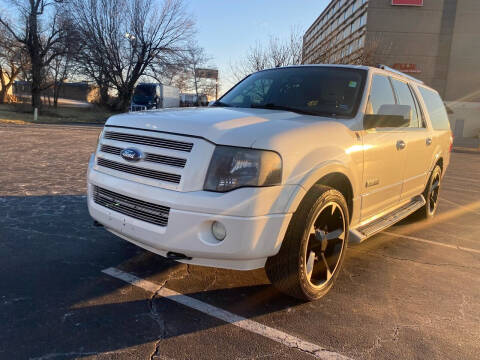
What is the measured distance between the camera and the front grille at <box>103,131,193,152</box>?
2.58m

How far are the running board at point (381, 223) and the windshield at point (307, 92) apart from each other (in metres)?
1.06

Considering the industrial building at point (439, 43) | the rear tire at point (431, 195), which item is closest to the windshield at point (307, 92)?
the rear tire at point (431, 195)

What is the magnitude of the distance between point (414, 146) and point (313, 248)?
2237mm

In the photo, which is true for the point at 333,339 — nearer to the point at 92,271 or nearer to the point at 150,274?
the point at 150,274

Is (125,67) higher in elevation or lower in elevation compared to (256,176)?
higher

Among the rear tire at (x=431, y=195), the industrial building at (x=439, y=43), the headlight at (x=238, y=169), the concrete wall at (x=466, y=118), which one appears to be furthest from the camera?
the concrete wall at (x=466, y=118)

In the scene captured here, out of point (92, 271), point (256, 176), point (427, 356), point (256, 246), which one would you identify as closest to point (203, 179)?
point (256, 176)

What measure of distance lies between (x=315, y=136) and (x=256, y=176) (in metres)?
0.67

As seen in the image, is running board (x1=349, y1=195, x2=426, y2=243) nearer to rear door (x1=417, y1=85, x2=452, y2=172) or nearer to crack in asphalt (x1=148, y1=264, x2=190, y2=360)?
rear door (x1=417, y1=85, x2=452, y2=172)

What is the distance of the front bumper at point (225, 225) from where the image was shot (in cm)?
238

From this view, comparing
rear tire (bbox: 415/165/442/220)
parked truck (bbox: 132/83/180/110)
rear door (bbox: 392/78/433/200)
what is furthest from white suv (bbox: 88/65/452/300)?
parked truck (bbox: 132/83/180/110)

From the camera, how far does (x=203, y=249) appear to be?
8.13 ft

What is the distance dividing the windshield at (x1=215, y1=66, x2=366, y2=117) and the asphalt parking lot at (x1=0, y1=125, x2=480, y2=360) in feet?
5.20

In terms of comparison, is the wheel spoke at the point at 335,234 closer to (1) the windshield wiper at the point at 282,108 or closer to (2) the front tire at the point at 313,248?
(2) the front tire at the point at 313,248
